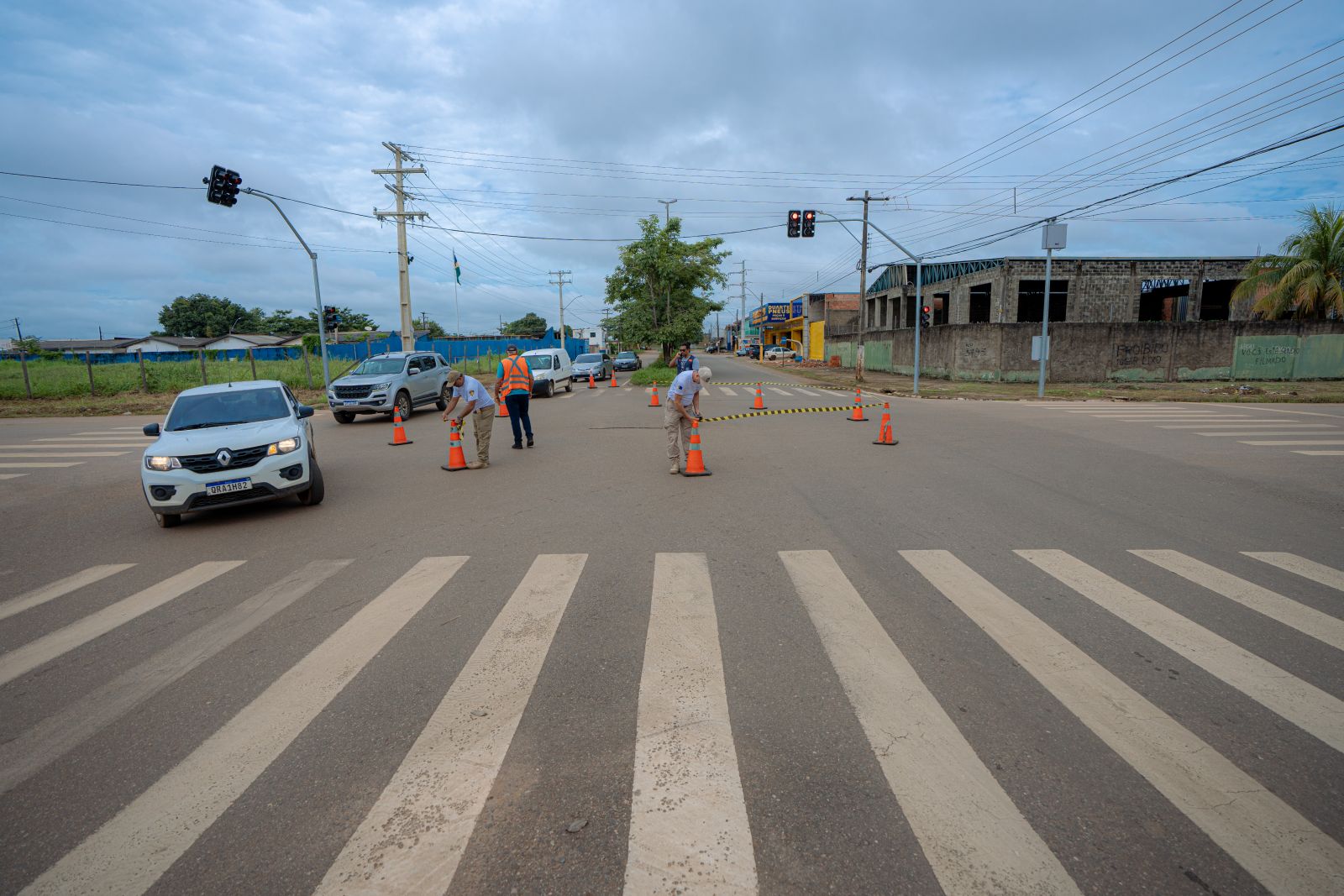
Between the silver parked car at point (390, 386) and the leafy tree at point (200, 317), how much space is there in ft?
260

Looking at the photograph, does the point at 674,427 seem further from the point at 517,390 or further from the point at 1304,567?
the point at 1304,567

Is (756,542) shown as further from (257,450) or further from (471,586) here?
(257,450)

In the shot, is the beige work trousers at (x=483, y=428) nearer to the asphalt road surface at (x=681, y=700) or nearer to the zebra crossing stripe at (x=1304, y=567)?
the asphalt road surface at (x=681, y=700)

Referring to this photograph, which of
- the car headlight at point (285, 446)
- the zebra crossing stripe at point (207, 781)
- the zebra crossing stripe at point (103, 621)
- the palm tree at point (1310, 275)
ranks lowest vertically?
the zebra crossing stripe at point (103, 621)

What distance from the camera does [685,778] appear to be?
2.93 m

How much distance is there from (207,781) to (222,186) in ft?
74.6

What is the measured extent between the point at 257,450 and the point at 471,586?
412 centimetres

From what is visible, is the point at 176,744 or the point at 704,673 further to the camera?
the point at 704,673

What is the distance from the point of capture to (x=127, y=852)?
2580 millimetres

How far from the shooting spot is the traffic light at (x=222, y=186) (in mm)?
20094

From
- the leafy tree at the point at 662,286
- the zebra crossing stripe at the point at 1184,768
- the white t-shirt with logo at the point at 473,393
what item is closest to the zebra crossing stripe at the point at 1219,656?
the zebra crossing stripe at the point at 1184,768

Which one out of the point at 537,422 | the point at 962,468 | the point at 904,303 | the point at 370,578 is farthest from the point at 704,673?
the point at 904,303

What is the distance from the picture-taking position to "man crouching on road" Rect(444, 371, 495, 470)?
1088 centimetres

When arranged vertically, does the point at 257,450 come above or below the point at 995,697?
above
